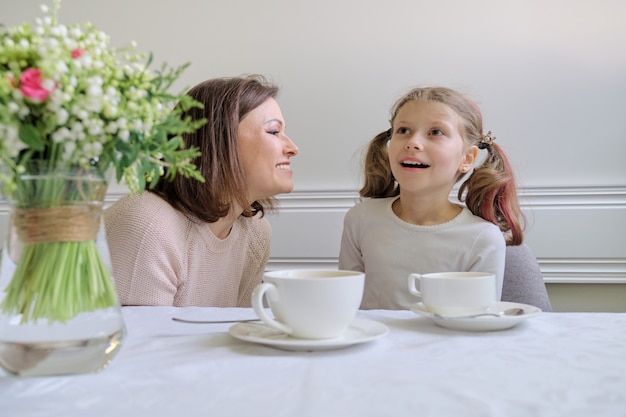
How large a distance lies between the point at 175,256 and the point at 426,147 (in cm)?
73

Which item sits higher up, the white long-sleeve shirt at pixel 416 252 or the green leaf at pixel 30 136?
the green leaf at pixel 30 136

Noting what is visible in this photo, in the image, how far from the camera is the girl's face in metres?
1.67

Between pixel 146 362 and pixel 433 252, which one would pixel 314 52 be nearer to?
pixel 433 252

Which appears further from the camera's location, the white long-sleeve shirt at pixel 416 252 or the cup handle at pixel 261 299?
the white long-sleeve shirt at pixel 416 252

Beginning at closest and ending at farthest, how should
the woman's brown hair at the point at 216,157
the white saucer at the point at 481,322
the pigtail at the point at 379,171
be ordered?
the white saucer at the point at 481,322 < the woman's brown hair at the point at 216,157 < the pigtail at the point at 379,171

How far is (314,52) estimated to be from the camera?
2146mm

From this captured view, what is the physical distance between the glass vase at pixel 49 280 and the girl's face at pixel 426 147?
1152mm

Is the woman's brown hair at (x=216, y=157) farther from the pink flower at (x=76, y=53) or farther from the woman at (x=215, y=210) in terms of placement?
the pink flower at (x=76, y=53)

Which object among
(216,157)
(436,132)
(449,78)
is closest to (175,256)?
(216,157)

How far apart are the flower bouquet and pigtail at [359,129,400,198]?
4.22 ft

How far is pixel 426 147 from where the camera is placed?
1667 mm

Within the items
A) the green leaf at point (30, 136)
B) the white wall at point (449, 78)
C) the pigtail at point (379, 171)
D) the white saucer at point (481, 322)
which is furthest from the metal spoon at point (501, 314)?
the white wall at point (449, 78)

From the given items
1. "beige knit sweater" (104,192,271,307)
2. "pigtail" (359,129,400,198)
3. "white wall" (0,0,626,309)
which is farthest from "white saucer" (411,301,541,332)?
"white wall" (0,0,626,309)

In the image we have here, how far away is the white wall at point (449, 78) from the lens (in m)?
1.97
